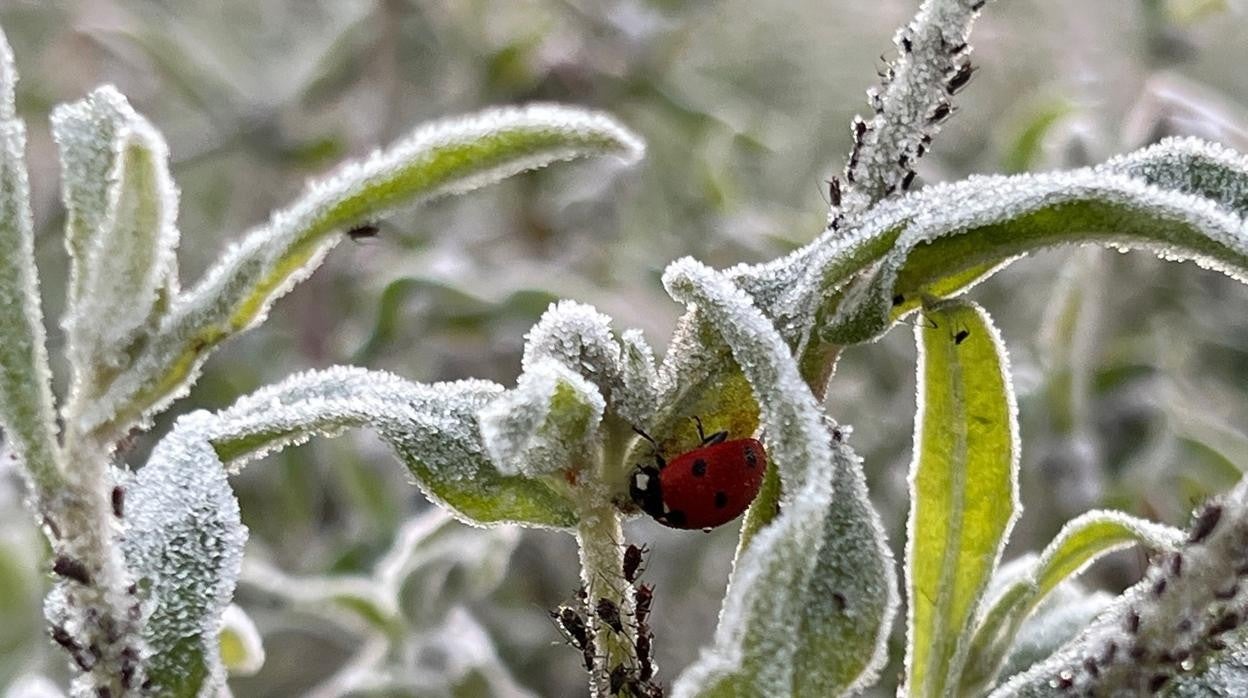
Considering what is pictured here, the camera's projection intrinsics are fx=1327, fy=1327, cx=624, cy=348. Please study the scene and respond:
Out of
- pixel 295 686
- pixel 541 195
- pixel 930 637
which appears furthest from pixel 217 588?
pixel 541 195

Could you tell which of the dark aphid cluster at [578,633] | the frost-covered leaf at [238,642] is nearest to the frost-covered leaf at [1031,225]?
the dark aphid cluster at [578,633]

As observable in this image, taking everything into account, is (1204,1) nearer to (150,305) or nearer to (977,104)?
(977,104)

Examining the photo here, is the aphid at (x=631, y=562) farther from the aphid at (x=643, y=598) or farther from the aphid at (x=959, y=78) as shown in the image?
the aphid at (x=959, y=78)

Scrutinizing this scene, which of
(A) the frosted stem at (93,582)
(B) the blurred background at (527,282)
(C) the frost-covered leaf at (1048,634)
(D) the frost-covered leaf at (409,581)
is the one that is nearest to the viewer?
(A) the frosted stem at (93,582)

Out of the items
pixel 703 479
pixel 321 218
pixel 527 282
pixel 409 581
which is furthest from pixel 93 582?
pixel 527 282

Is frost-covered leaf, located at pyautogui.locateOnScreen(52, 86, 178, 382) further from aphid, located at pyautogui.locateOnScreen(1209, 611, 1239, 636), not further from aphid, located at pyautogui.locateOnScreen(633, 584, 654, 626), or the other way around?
aphid, located at pyautogui.locateOnScreen(1209, 611, 1239, 636)

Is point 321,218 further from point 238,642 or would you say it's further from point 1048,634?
point 1048,634
